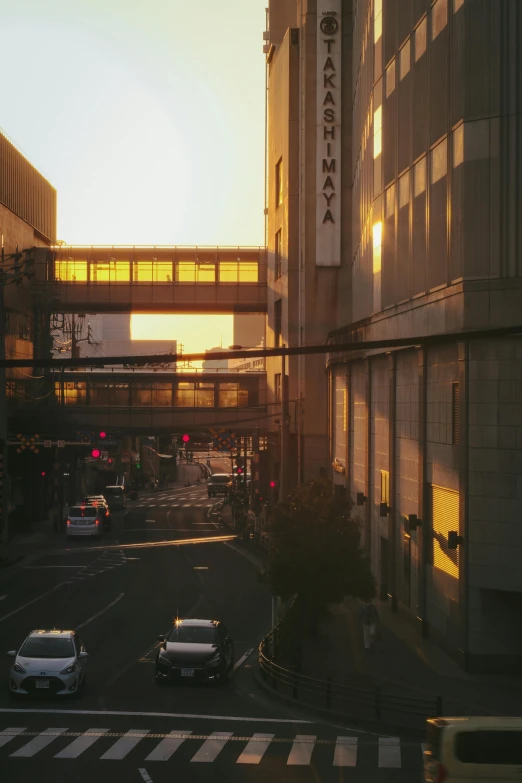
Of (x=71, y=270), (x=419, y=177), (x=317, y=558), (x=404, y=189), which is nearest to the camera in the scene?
(x=317, y=558)

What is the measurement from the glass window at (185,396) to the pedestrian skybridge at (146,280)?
21.8 ft

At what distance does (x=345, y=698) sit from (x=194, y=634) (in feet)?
16.5

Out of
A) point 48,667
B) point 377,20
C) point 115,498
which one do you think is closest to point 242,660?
point 48,667

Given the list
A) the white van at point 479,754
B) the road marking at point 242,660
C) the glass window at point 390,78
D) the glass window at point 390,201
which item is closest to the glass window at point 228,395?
the glass window at point 390,201

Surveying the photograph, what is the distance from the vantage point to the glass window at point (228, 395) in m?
82.9

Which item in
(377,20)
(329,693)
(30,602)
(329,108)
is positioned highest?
(329,108)

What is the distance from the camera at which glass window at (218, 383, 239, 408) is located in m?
82.9

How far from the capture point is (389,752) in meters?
18.9

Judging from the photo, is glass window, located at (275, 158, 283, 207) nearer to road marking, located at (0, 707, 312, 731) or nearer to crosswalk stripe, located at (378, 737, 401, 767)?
road marking, located at (0, 707, 312, 731)

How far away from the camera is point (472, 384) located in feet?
84.1

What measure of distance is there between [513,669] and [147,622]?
47.1ft

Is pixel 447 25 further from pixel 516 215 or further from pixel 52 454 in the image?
pixel 52 454

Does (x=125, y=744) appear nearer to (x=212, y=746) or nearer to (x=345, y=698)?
(x=212, y=746)

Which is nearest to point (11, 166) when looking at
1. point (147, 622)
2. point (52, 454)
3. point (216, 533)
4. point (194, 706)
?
point (52, 454)
